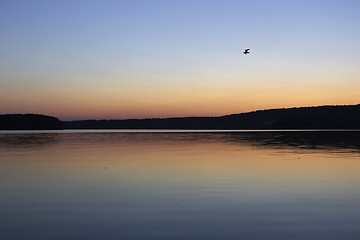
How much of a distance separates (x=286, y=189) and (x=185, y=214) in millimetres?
6535

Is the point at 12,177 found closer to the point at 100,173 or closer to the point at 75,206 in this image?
the point at 100,173

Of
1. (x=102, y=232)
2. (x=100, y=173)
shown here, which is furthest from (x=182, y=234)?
(x=100, y=173)

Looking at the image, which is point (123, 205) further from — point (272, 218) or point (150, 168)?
point (150, 168)

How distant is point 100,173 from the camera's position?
896 inches

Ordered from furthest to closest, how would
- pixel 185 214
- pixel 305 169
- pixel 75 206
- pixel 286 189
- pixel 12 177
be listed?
pixel 305 169, pixel 12 177, pixel 286 189, pixel 75 206, pixel 185 214

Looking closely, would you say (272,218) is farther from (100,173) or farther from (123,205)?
(100,173)

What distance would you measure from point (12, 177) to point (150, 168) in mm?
8122

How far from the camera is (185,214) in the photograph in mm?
12531

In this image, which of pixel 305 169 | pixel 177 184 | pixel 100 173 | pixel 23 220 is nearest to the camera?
pixel 23 220

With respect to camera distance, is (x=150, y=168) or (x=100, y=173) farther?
(x=150, y=168)

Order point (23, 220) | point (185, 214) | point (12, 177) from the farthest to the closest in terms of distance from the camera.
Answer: point (12, 177) → point (185, 214) → point (23, 220)

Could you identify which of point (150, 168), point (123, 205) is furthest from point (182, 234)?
point (150, 168)

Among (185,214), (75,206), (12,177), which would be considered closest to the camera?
(185,214)

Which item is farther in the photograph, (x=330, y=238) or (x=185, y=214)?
(x=185, y=214)
